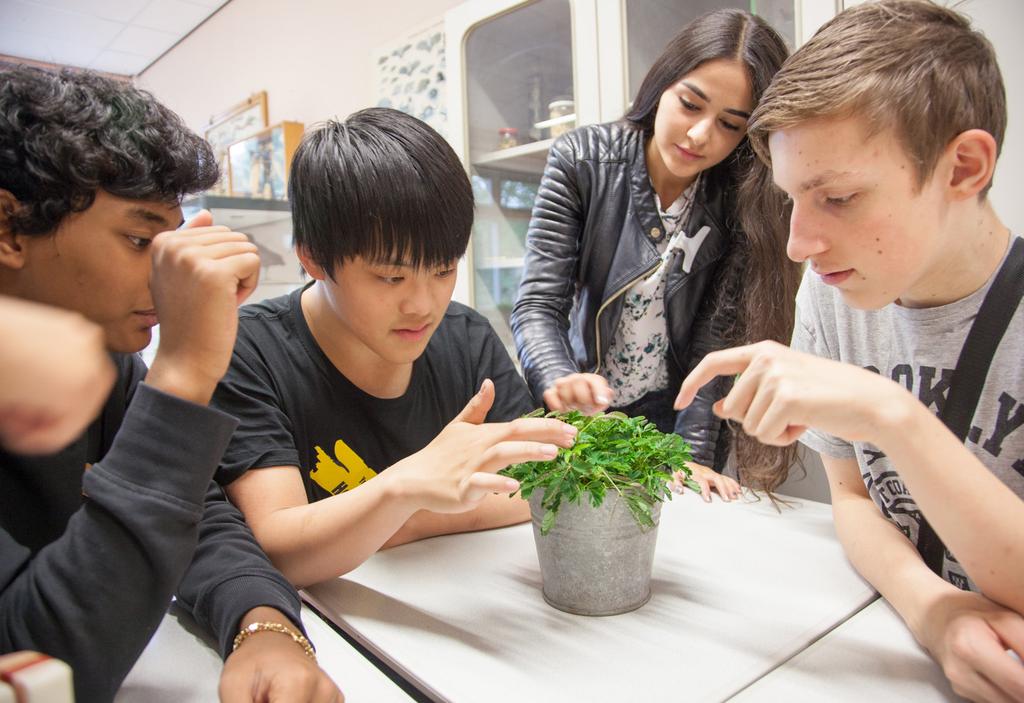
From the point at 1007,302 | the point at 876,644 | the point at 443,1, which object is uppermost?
the point at 443,1

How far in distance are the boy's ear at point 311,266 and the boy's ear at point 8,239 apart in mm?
376

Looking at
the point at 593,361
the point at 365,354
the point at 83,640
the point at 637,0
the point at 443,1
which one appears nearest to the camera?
the point at 83,640

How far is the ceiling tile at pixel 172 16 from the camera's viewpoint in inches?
157

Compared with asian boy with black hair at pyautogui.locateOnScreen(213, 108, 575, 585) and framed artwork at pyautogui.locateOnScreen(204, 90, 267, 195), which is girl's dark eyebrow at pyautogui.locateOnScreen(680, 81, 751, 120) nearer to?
asian boy with black hair at pyautogui.locateOnScreen(213, 108, 575, 585)

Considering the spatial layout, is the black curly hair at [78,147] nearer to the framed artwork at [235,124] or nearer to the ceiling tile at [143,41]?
the framed artwork at [235,124]

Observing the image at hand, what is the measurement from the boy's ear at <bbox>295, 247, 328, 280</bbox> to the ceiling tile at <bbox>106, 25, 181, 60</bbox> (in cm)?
436

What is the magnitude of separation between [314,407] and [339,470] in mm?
105

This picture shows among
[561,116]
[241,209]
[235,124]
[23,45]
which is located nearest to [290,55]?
[235,124]

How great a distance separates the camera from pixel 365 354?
1.08m

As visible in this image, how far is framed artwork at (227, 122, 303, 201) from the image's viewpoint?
3.45 meters

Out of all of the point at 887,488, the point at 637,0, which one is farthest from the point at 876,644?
the point at 637,0

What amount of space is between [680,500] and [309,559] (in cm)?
62

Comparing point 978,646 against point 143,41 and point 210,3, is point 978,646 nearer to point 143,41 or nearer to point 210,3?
point 210,3

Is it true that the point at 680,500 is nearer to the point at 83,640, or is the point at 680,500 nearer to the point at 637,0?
the point at 83,640
